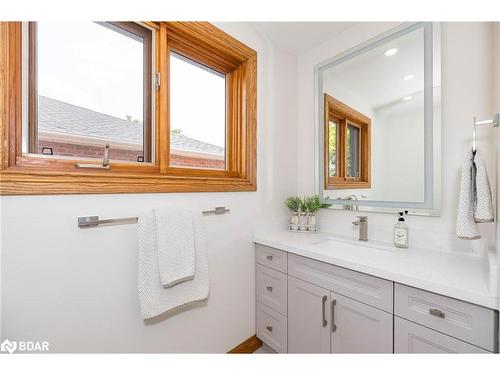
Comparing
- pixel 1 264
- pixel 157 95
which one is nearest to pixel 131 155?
pixel 157 95

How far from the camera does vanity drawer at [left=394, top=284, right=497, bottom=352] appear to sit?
2.32 feet

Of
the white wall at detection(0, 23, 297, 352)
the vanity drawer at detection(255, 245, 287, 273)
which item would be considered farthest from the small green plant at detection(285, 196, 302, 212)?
the vanity drawer at detection(255, 245, 287, 273)

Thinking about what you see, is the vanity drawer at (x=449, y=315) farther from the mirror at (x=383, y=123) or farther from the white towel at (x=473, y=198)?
the mirror at (x=383, y=123)

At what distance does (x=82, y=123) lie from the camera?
1.02 m

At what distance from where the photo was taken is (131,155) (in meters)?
1.16

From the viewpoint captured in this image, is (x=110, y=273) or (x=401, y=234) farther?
(x=401, y=234)

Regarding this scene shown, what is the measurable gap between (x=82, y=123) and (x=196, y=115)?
61 centimetres

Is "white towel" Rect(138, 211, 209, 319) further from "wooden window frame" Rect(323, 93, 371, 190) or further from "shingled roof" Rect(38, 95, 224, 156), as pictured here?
"wooden window frame" Rect(323, 93, 371, 190)

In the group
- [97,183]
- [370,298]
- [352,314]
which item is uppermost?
[97,183]

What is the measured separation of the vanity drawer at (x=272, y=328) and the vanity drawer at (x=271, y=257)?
29 cm

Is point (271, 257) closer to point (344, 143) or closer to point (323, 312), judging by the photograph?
point (323, 312)

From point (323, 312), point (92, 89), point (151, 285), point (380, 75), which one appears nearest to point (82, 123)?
point (92, 89)

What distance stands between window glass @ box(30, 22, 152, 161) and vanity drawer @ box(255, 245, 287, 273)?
896mm
